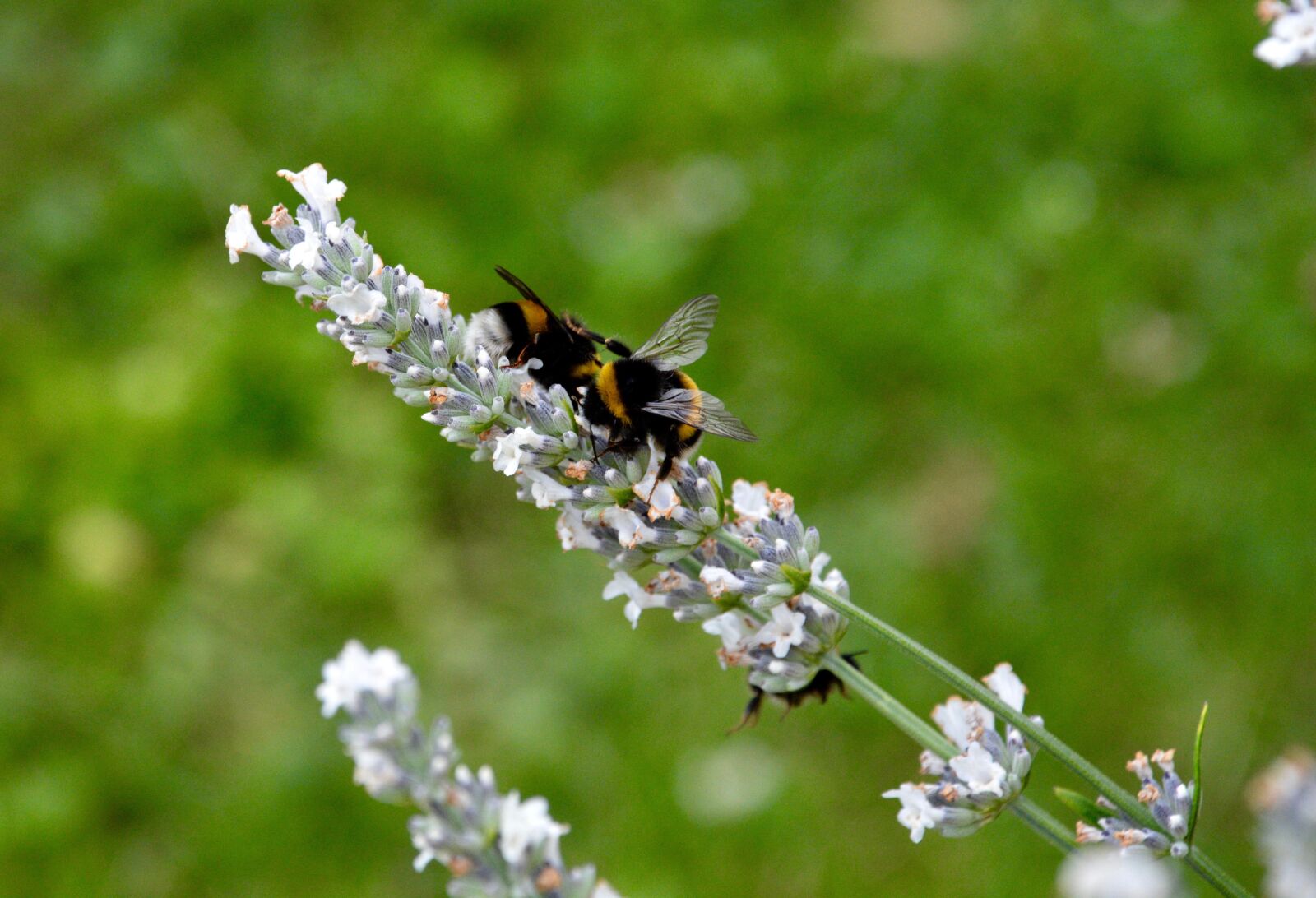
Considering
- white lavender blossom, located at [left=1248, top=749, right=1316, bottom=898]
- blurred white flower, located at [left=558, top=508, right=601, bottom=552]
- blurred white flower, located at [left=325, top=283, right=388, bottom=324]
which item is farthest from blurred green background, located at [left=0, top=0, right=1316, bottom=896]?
blurred white flower, located at [left=325, top=283, right=388, bottom=324]

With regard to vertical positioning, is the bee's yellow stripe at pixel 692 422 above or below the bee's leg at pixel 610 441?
above

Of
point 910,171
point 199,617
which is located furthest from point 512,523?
point 910,171

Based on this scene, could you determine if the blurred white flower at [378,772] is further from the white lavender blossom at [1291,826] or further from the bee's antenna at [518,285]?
the white lavender blossom at [1291,826]

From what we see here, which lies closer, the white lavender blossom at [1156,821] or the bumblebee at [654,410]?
the white lavender blossom at [1156,821]

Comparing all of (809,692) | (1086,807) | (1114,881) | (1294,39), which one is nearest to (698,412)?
(809,692)

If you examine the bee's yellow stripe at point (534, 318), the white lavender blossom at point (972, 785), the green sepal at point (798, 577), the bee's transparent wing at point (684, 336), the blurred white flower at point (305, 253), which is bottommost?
the white lavender blossom at point (972, 785)

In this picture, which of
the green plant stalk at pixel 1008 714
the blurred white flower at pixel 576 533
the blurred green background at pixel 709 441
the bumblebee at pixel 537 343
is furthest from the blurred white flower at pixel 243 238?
the blurred green background at pixel 709 441
